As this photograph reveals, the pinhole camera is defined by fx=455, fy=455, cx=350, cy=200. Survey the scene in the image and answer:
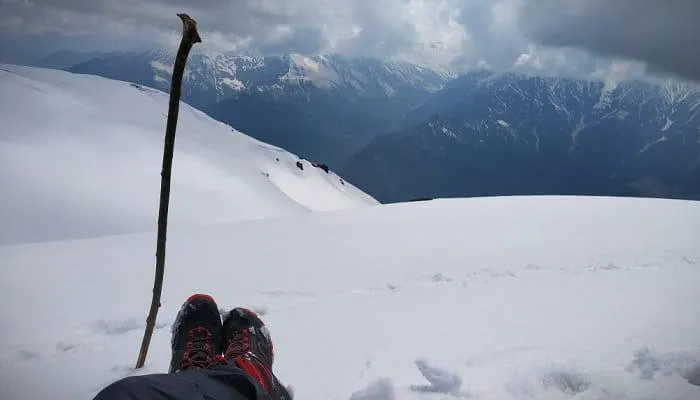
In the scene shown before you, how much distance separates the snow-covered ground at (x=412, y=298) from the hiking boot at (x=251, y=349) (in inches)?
14.7

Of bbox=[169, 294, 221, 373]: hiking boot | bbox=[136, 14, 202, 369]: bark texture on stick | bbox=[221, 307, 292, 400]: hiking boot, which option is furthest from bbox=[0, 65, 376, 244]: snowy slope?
bbox=[221, 307, 292, 400]: hiking boot

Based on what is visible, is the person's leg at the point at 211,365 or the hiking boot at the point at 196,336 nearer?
the person's leg at the point at 211,365

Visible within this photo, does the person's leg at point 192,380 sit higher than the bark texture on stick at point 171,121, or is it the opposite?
the bark texture on stick at point 171,121

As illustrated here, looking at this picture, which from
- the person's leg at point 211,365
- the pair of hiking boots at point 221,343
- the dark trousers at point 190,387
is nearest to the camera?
the dark trousers at point 190,387

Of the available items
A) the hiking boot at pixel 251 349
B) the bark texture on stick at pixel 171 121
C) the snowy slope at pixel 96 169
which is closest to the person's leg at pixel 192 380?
the hiking boot at pixel 251 349

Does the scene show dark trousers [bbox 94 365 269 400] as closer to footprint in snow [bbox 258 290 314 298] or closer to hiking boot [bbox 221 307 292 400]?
hiking boot [bbox 221 307 292 400]

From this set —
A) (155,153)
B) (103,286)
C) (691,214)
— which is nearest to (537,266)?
(103,286)

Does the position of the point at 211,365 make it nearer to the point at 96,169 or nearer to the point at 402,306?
the point at 402,306

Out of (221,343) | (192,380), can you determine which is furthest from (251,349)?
(192,380)

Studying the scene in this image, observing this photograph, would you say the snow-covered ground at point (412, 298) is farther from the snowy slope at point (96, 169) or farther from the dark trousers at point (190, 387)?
the snowy slope at point (96, 169)

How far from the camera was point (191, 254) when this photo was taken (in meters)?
8.16

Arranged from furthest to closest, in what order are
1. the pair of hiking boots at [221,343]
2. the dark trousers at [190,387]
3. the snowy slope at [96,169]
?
the snowy slope at [96,169], the pair of hiking boots at [221,343], the dark trousers at [190,387]

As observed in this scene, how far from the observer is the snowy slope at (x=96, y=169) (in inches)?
1017

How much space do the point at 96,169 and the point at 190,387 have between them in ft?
130
